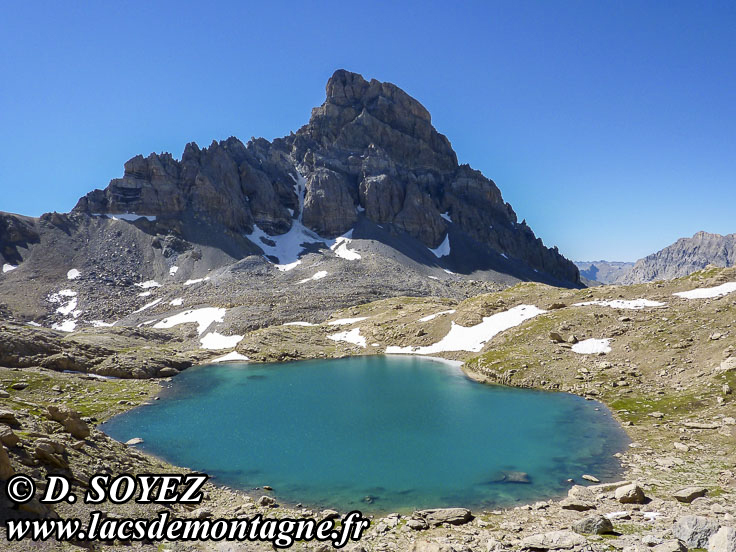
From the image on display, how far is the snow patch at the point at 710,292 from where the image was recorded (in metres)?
57.2

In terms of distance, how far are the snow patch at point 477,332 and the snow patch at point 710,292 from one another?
66.0 ft

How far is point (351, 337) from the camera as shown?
304 ft

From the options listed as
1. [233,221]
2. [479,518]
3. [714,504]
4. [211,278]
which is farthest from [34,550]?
[233,221]

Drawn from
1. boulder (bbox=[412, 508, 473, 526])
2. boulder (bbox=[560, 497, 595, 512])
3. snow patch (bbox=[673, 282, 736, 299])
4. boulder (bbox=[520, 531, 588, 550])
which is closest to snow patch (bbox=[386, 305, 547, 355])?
snow patch (bbox=[673, 282, 736, 299])

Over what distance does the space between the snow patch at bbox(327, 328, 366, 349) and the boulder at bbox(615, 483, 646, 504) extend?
2663 inches

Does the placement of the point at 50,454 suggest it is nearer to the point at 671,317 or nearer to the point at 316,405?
the point at 316,405

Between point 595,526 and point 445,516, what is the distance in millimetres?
7012

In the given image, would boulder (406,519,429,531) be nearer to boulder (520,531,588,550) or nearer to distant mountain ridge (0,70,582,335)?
boulder (520,531,588,550)

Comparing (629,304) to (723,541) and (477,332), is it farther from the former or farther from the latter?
(723,541)

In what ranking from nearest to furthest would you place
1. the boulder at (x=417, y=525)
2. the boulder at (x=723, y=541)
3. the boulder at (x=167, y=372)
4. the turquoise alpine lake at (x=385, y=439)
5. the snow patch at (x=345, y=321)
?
the boulder at (x=723, y=541)
the boulder at (x=417, y=525)
the turquoise alpine lake at (x=385, y=439)
the boulder at (x=167, y=372)
the snow patch at (x=345, y=321)

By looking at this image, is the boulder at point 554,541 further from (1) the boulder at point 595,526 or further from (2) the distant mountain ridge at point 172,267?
(2) the distant mountain ridge at point 172,267

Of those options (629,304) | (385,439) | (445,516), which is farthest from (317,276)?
(445,516)

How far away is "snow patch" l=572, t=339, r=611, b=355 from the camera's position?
54656 mm

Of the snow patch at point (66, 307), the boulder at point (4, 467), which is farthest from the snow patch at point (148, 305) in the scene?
the boulder at point (4, 467)
